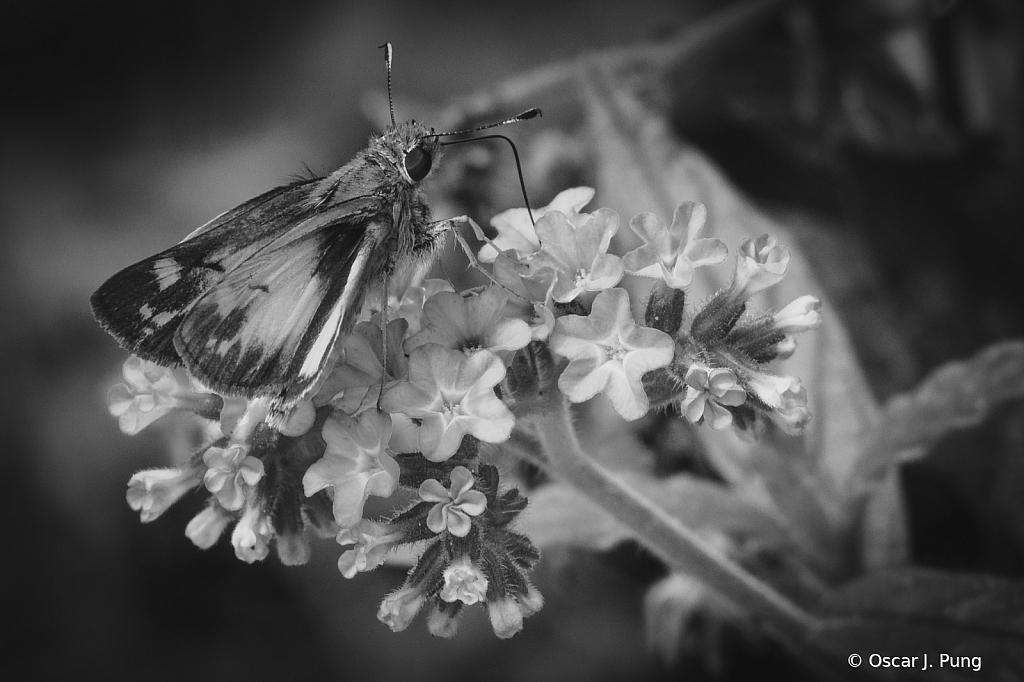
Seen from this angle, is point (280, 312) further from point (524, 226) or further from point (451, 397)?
point (524, 226)

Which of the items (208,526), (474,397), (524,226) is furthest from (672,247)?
(208,526)

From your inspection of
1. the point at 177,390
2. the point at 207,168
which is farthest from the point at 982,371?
the point at 207,168

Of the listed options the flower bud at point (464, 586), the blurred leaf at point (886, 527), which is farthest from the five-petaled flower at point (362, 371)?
the blurred leaf at point (886, 527)

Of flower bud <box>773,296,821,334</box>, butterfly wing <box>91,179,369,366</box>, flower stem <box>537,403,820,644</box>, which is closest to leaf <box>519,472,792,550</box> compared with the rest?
flower stem <box>537,403,820,644</box>

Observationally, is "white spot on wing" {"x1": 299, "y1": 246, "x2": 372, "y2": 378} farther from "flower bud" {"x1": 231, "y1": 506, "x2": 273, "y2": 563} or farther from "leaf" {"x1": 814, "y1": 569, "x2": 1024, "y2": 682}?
"leaf" {"x1": 814, "y1": 569, "x2": 1024, "y2": 682}

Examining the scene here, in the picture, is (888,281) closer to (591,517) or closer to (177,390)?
(591,517)
